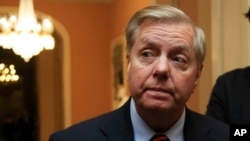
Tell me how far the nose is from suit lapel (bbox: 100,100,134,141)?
19 cm

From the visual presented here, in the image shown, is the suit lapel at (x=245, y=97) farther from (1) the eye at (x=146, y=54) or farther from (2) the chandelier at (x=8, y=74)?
(2) the chandelier at (x=8, y=74)

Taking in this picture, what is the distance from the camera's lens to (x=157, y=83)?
3.80 feet

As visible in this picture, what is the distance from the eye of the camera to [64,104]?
20.4 ft

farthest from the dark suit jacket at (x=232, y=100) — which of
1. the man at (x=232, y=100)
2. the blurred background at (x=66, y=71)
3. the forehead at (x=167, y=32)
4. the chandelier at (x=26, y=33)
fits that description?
the chandelier at (x=26, y=33)

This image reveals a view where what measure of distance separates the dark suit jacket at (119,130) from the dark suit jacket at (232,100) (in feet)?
1.00

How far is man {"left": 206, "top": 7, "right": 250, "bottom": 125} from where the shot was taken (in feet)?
5.43

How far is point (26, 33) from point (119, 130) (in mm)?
3348

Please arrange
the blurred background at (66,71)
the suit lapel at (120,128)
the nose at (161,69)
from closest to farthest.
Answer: the nose at (161,69) → the suit lapel at (120,128) → the blurred background at (66,71)

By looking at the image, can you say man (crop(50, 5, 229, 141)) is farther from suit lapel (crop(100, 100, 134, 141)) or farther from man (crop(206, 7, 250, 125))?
man (crop(206, 7, 250, 125))

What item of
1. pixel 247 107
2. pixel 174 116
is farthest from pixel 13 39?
pixel 174 116

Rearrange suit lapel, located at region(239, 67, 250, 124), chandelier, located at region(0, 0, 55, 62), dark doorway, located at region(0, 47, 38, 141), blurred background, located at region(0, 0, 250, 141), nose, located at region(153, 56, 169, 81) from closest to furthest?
1. nose, located at region(153, 56, 169, 81)
2. suit lapel, located at region(239, 67, 250, 124)
3. chandelier, located at region(0, 0, 55, 62)
4. blurred background, located at region(0, 0, 250, 141)
5. dark doorway, located at region(0, 47, 38, 141)

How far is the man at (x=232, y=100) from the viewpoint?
5.43 ft

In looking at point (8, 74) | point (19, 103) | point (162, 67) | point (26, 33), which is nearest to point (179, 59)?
point (162, 67)

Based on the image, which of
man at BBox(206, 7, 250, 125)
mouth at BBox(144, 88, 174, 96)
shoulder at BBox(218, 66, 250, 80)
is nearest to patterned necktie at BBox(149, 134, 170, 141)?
mouth at BBox(144, 88, 174, 96)
